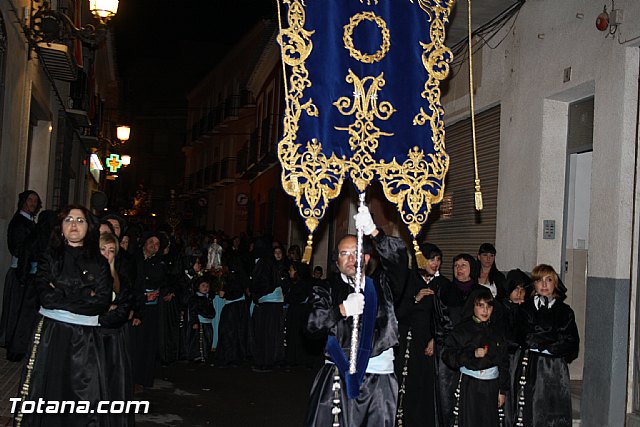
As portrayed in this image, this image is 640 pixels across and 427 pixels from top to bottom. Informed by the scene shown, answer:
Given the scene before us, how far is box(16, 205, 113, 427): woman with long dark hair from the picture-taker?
6.41 meters

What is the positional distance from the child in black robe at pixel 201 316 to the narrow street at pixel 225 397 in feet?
1.08

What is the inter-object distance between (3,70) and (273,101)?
18.3m

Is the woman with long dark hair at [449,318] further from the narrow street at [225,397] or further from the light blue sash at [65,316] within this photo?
the light blue sash at [65,316]

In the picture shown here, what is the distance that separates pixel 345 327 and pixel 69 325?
2056 mm

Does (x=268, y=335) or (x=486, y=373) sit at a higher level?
(x=486, y=373)

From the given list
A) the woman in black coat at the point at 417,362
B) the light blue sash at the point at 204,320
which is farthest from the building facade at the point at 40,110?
the woman in black coat at the point at 417,362

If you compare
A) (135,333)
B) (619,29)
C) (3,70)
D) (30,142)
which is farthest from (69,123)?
(619,29)

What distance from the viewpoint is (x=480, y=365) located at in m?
7.79

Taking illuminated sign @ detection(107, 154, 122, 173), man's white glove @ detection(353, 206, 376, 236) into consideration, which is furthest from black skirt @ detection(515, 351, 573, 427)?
illuminated sign @ detection(107, 154, 122, 173)

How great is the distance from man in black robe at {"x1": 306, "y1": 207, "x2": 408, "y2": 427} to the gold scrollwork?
142cm

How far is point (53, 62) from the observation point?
14188 millimetres

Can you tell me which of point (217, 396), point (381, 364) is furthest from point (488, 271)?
point (381, 364)

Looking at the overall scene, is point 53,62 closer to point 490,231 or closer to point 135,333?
point 135,333

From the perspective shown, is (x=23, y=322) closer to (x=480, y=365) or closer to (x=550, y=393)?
(x=480, y=365)
